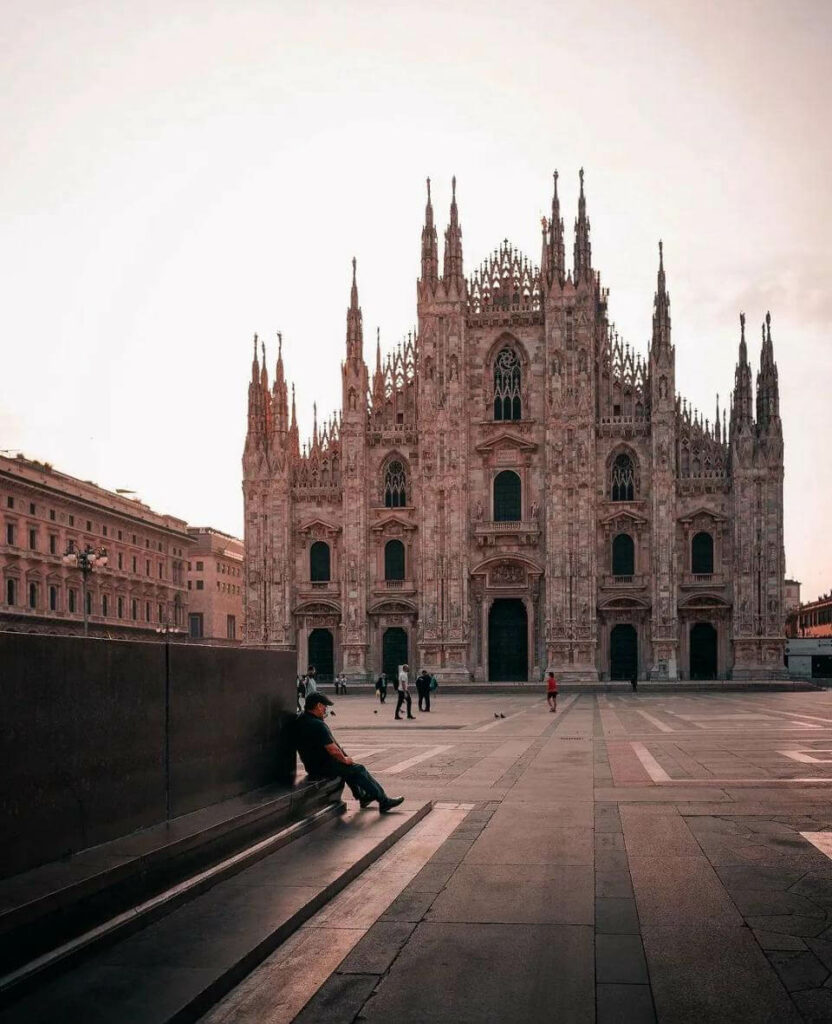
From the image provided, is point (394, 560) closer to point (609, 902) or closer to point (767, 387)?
point (767, 387)

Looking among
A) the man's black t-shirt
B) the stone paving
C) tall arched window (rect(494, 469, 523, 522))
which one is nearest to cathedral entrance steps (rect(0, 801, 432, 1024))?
the stone paving

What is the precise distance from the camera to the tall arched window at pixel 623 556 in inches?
2056

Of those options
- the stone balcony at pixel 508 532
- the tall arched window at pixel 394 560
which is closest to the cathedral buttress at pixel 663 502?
the stone balcony at pixel 508 532

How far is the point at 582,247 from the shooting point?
52.8m

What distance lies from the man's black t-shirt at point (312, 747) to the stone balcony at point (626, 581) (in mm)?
42451

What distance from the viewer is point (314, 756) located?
10.6m

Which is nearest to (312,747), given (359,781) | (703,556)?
(359,781)

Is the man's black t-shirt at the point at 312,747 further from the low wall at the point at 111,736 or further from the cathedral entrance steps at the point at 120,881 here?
the cathedral entrance steps at the point at 120,881

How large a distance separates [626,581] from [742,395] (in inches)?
391

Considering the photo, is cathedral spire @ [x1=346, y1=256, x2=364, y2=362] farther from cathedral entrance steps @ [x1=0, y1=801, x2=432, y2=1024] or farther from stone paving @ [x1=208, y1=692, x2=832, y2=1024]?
cathedral entrance steps @ [x1=0, y1=801, x2=432, y2=1024]

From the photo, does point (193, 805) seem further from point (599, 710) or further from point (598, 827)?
point (599, 710)

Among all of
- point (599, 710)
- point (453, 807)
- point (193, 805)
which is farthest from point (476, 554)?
point (193, 805)

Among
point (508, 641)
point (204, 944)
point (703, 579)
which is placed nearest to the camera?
point (204, 944)

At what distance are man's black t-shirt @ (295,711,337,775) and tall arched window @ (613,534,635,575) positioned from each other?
1688 inches
